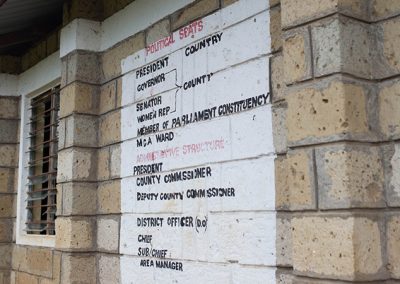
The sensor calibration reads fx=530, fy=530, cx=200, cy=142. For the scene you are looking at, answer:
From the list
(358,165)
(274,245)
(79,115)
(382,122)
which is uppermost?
(79,115)

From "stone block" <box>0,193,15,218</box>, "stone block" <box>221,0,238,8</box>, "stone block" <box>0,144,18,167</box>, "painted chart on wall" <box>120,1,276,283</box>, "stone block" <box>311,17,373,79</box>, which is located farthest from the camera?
"stone block" <box>0,144,18,167</box>

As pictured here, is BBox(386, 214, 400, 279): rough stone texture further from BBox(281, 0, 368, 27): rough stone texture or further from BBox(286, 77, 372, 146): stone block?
BBox(281, 0, 368, 27): rough stone texture

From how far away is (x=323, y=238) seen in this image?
217cm

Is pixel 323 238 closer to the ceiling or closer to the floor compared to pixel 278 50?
closer to the floor

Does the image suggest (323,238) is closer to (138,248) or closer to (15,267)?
(138,248)

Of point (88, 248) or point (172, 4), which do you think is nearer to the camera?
point (172, 4)

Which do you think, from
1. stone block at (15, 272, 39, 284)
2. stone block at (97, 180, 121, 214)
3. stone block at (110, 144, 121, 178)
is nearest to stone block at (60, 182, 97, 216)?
stone block at (97, 180, 121, 214)

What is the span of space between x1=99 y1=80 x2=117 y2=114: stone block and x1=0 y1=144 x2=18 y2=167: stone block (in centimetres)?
229

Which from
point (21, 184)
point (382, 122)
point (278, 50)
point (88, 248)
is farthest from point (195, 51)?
point (21, 184)

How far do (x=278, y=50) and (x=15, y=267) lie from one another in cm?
435

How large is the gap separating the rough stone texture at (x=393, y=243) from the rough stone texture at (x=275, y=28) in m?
1.12

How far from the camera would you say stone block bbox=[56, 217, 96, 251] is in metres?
4.29

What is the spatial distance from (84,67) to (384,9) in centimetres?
285

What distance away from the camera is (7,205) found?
6.18 m
